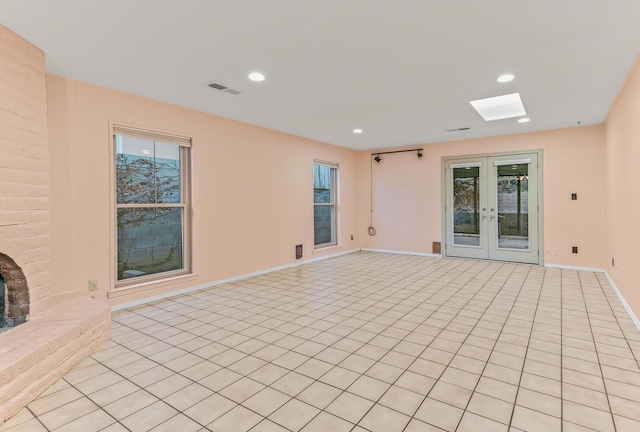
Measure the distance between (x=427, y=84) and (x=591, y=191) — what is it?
4.02 meters

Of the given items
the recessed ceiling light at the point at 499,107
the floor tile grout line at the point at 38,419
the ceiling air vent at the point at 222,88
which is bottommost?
the floor tile grout line at the point at 38,419

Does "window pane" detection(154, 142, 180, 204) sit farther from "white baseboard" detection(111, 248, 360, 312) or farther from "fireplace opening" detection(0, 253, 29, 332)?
"fireplace opening" detection(0, 253, 29, 332)

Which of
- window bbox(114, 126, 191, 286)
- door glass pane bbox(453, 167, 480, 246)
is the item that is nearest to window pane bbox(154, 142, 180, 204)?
window bbox(114, 126, 191, 286)

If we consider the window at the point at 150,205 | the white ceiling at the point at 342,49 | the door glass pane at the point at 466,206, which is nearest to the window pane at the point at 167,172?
the window at the point at 150,205

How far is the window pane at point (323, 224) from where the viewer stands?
7099 mm

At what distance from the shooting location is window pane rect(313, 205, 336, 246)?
23.3 feet

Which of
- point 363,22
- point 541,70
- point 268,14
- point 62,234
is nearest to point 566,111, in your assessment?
point 541,70

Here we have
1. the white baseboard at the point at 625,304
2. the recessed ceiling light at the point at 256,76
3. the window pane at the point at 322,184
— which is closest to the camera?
the white baseboard at the point at 625,304

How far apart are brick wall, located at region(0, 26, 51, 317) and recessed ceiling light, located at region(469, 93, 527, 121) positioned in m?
4.53

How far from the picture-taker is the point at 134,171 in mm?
3998

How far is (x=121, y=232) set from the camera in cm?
387

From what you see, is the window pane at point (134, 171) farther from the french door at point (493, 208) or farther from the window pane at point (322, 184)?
the french door at point (493, 208)

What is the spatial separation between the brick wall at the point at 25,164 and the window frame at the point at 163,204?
926 millimetres

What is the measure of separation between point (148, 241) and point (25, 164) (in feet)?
5.84
